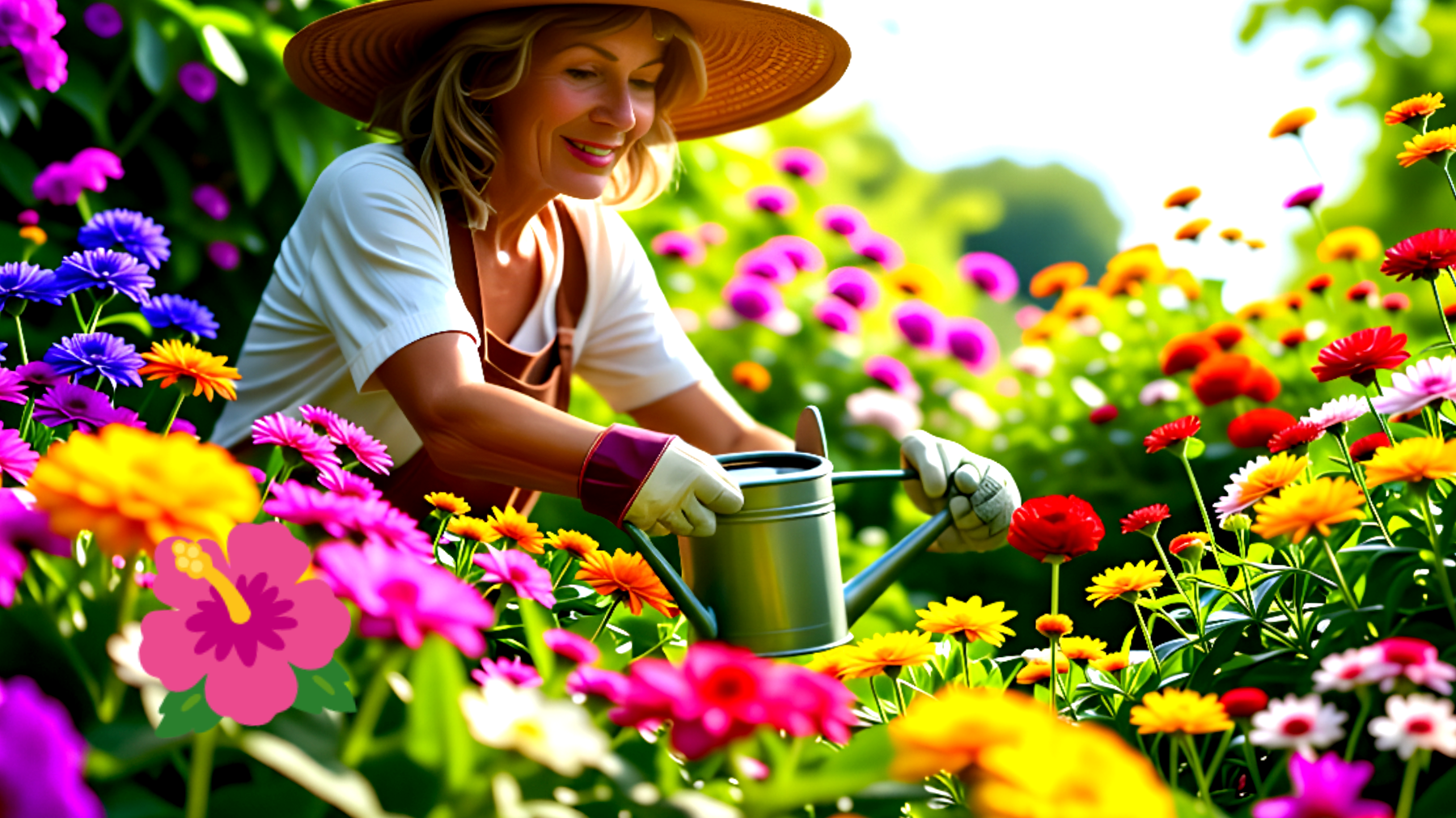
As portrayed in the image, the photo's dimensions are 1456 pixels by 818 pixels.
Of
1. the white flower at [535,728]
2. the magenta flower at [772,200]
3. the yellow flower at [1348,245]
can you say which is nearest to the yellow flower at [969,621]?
the white flower at [535,728]

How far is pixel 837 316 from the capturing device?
306cm

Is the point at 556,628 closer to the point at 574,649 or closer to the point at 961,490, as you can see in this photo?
the point at 574,649

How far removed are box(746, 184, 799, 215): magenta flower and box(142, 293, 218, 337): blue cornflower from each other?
2.28 metres

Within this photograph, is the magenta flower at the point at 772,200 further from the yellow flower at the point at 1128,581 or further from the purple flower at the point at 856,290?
the yellow flower at the point at 1128,581

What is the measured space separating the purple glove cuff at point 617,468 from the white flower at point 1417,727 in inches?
26.0

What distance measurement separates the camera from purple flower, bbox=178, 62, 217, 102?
2273mm

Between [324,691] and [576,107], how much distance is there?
100 cm

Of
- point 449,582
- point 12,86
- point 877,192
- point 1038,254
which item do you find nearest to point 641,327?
point 12,86

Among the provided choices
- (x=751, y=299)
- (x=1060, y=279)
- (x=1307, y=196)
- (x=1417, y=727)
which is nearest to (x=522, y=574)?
(x=1417, y=727)

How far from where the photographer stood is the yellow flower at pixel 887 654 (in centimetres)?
89

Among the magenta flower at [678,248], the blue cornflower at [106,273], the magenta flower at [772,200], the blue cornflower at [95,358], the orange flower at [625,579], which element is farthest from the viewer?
the magenta flower at [772,200]

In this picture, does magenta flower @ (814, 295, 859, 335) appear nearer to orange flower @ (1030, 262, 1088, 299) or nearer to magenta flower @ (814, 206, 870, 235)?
magenta flower @ (814, 206, 870, 235)

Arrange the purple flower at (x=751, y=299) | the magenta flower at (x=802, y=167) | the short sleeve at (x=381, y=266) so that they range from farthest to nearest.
Result: the magenta flower at (x=802, y=167) → the purple flower at (x=751, y=299) → the short sleeve at (x=381, y=266)

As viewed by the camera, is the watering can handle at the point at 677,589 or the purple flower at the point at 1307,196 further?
the purple flower at the point at 1307,196
